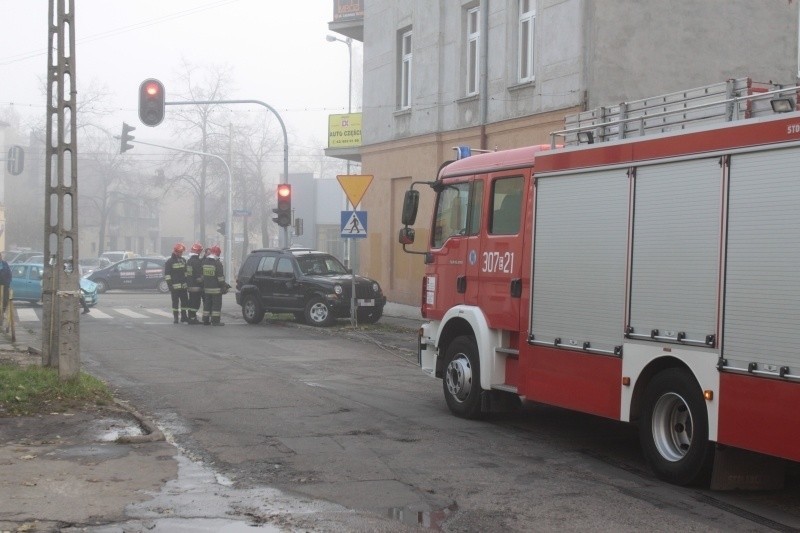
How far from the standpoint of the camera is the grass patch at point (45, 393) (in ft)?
35.1

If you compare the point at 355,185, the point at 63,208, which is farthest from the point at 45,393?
the point at 355,185

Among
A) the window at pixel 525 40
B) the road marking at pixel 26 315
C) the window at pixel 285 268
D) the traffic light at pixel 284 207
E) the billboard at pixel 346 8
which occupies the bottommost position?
the road marking at pixel 26 315

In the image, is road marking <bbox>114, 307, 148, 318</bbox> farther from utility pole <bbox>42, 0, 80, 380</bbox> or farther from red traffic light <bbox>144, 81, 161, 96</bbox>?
utility pole <bbox>42, 0, 80, 380</bbox>

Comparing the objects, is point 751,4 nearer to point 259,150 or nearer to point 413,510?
point 413,510

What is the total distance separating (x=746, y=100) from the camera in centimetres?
750

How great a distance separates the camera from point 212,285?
24.3 m

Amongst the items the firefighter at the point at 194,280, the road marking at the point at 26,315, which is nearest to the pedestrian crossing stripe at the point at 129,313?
the road marking at the point at 26,315

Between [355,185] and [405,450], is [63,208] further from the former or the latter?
[355,185]

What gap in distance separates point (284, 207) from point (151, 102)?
436 cm

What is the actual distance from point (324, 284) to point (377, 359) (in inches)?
264

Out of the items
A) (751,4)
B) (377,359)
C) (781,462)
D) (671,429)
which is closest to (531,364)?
(671,429)

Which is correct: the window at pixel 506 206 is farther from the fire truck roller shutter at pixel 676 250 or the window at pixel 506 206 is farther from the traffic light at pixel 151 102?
the traffic light at pixel 151 102

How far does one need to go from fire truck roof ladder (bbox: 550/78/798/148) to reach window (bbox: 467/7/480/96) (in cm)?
1463

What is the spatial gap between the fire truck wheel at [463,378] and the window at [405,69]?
16868 mm
